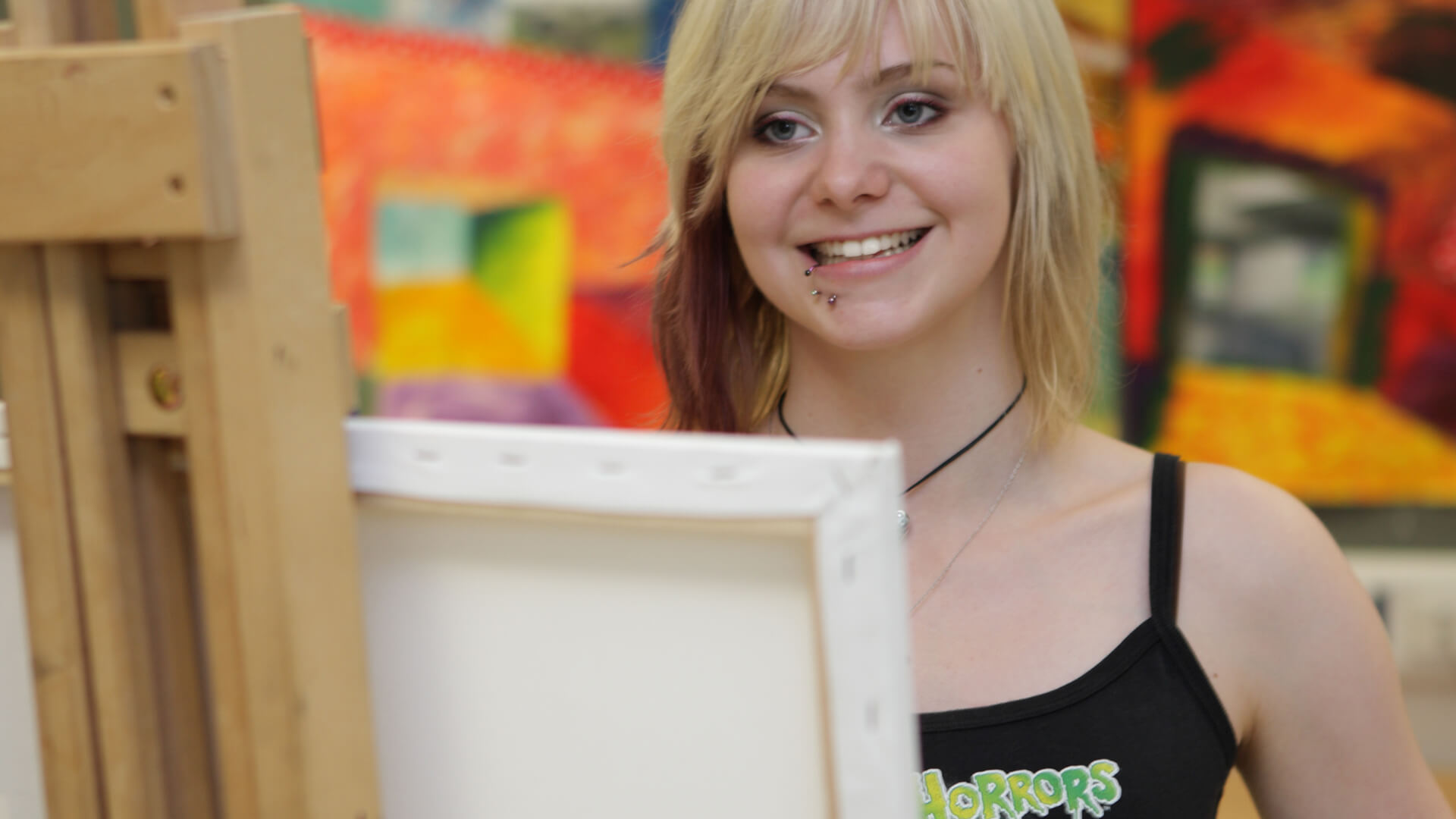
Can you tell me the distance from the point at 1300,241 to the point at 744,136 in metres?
1.16

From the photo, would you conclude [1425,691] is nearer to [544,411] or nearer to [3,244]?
[544,411]

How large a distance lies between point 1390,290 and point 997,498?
1090 millimetres

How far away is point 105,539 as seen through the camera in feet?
1.93

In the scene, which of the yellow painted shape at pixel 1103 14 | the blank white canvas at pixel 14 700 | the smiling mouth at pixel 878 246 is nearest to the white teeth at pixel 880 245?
the smiling mouth at pixel 878 246

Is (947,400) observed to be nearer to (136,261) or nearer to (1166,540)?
(1166,540)

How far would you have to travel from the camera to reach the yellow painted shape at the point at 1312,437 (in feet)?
5.92

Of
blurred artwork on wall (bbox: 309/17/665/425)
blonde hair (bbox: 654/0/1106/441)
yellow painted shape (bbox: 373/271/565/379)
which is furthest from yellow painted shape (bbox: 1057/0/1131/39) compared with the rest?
yellow painted shape (bbox: 373/271/565/379)

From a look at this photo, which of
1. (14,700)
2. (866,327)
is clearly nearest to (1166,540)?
A: (866,327)

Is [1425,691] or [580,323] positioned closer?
[1425,691]

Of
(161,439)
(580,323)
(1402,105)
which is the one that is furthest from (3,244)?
(1402,105)

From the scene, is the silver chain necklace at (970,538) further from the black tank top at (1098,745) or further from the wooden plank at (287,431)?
the wooden plank at (287,431)

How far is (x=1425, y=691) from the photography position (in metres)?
1.84

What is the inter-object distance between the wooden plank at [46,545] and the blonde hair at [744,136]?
1.69 ft

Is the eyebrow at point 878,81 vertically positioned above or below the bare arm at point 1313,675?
above
